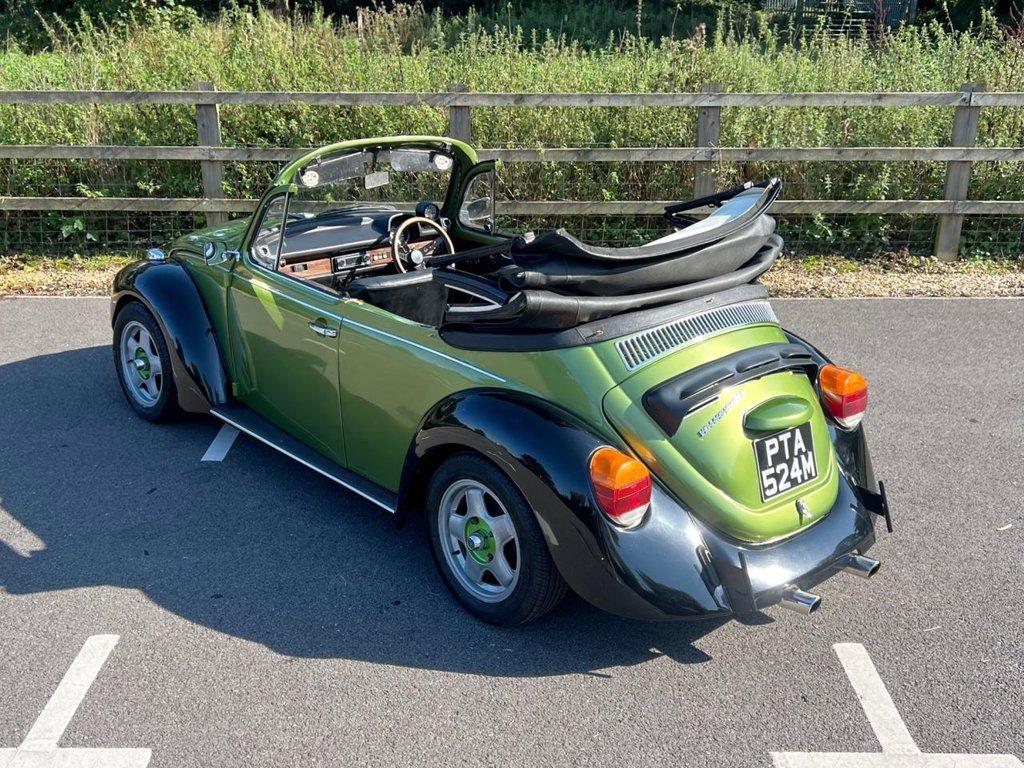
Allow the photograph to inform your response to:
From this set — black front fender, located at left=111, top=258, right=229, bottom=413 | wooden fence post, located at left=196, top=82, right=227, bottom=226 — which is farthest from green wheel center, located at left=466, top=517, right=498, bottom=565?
wooden fence post, located at left=196, top=82, right=227, bottom=226

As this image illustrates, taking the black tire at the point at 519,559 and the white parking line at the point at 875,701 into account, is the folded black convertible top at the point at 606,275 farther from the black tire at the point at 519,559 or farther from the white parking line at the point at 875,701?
the white parking line at the point at 875,701

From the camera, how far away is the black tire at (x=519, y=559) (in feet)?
10.8

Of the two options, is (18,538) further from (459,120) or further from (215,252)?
(459,120)

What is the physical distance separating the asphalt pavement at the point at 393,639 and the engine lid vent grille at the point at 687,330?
103cm

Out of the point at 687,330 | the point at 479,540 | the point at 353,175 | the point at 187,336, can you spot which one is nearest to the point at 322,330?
Result: the point at 353,175

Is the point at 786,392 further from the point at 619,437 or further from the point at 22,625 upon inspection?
the point at 22,625

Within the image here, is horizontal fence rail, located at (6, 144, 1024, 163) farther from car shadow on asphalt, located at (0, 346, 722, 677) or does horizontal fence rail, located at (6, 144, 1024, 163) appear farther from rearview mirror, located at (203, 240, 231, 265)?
car shadow on asphalt, located at (0, 346, 722, 677)

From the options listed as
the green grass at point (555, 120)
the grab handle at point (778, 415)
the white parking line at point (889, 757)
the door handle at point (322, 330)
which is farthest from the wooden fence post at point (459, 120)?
the white parking line at point (889, 757)

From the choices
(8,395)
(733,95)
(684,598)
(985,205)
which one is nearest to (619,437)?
(684,598)

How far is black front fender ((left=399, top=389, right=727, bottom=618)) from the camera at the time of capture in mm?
3115

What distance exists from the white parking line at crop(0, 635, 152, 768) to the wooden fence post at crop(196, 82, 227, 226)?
591cm

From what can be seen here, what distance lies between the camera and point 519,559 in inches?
132

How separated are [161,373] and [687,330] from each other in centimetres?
300

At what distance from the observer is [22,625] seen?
3.56 m
